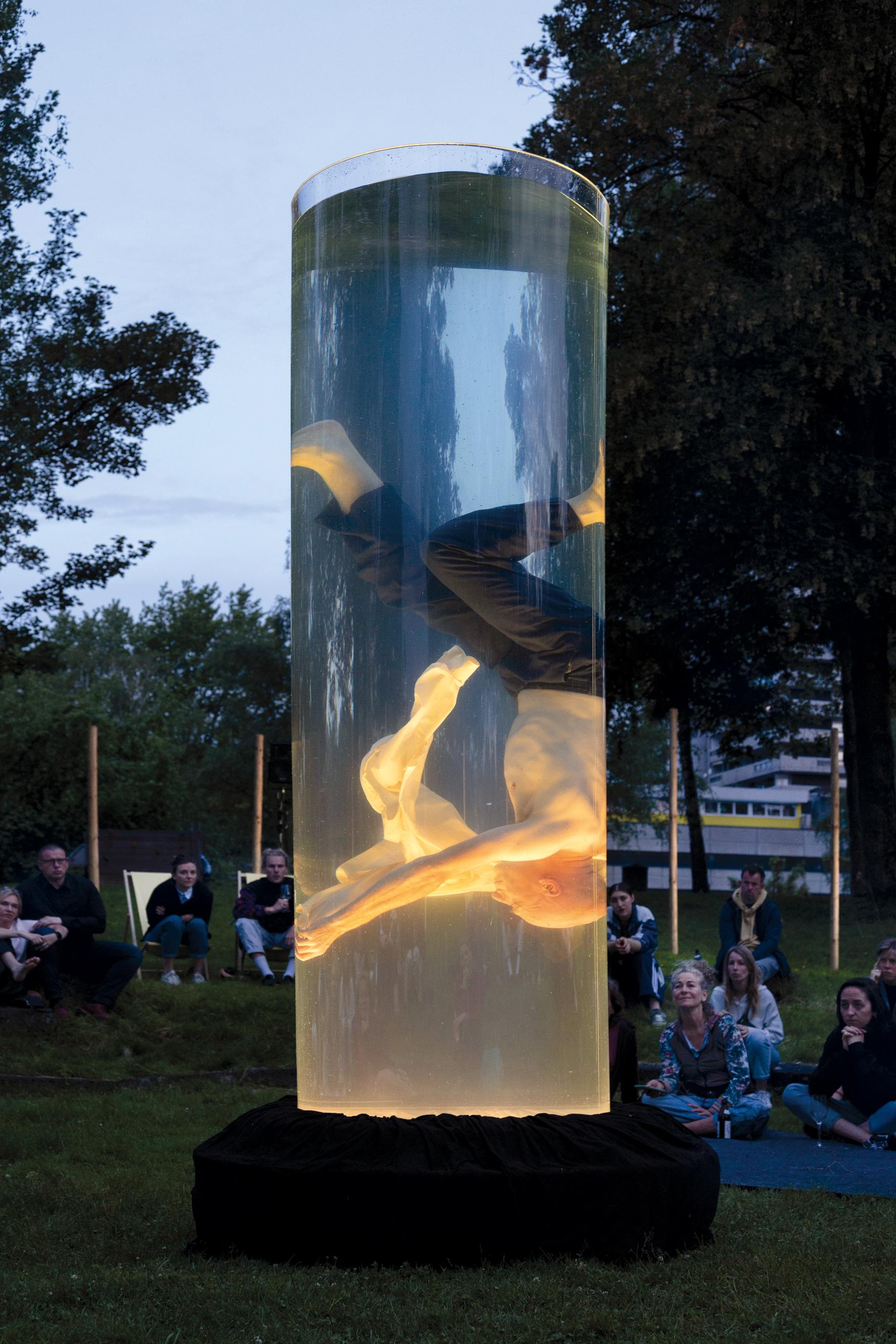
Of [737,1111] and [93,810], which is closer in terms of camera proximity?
[737,1111]

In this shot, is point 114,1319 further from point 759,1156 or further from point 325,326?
point 759,1156

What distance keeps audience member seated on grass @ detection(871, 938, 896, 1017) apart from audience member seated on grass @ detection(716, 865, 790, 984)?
2486 mm

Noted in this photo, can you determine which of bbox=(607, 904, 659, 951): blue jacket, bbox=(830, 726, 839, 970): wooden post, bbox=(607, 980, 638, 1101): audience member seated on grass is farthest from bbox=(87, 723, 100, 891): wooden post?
bbox=(830, 726, 839, 970): wooden post

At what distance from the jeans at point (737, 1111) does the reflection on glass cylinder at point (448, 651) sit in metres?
2.92

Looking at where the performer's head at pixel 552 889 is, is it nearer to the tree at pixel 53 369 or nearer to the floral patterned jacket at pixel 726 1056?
the floral patterned jacket at pixel 726 1056

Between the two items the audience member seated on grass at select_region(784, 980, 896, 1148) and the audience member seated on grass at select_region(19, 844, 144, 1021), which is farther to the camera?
the audience member seated on grass at select_region(19, 844, 144, 1021)

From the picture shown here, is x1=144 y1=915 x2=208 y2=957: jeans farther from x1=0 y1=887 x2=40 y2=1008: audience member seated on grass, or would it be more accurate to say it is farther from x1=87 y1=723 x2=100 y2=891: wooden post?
x1=0 y1=887 x2=40 y2=1008: audience member seated on grass

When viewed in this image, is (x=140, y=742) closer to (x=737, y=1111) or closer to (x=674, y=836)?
(x=674, y=836)

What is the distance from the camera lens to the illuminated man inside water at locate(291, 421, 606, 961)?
5.32 meters

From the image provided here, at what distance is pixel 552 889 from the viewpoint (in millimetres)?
5434

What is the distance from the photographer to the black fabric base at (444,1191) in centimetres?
479

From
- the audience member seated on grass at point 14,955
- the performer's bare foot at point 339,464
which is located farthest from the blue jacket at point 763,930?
the performer's bare foot at point 339,464

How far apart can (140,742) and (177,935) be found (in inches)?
1088

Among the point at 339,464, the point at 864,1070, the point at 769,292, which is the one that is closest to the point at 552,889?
the point at 339,464
